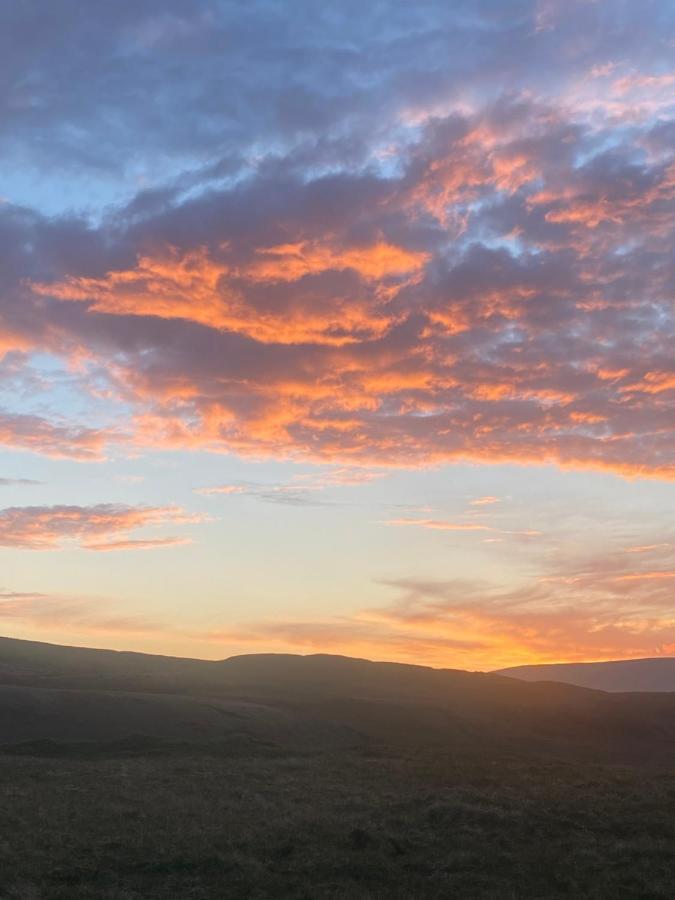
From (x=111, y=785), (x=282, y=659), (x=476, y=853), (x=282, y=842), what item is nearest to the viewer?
(x=476, y=853)

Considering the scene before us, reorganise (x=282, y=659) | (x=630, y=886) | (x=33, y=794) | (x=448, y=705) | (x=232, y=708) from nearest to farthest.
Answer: (x=630, y=886) < (x=33, y=794) < (x=232, y=708) < (x=448, y=705) < (x=282, y=659)

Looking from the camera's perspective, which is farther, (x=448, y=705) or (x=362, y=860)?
(x=448, y=705)

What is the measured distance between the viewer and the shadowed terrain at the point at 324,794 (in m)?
19.6

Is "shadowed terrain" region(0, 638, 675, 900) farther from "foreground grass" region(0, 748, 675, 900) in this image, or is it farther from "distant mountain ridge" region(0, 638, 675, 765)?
"distant mountain ridge" region(0, 638, 675, 765)

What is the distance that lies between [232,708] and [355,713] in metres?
9.93

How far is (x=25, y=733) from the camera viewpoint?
1934 inches

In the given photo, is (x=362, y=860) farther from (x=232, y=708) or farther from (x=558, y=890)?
(x=232, y=708)

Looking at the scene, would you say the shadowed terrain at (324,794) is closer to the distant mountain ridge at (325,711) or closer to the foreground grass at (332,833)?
the foreground grass at (332,833)

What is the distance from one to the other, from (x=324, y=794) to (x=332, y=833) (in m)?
7.30

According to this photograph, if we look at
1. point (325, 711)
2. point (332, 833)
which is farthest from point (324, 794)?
point (325, 711)

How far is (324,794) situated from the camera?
30.9m

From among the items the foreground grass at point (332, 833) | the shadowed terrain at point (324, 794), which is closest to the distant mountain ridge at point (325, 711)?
the shadowed terrain at point (324, 794)

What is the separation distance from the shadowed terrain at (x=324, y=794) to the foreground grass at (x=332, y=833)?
9 centimetres

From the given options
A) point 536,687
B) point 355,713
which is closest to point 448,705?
point 355,713
